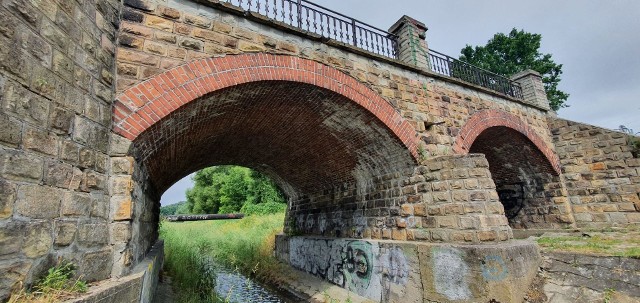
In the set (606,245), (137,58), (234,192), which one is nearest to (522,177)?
(606,245)

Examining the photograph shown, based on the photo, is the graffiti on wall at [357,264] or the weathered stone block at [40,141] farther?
the graffiti on wall at [357,264]

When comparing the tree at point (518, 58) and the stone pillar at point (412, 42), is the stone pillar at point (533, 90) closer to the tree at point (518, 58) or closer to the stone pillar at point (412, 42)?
the stone pillar at point (412, 42)

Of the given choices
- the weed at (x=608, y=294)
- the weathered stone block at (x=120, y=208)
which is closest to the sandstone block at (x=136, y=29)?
the weathered stone block at (x=120, y=208)

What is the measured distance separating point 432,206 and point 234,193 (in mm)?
29006

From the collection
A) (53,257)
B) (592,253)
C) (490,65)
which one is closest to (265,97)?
(53,257)

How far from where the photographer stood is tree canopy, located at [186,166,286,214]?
26969 mm

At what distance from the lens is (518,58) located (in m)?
25.0

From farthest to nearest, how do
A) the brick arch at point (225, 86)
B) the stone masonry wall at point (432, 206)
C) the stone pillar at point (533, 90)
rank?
the stone pillar at point (533, 90)
the stone masonry wall at point (432, 206)
the brick arch at point (225, 86)

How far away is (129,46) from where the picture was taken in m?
4.15

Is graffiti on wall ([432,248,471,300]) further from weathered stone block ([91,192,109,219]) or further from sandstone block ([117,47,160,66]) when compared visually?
sandstone block ([117,47,160,66])

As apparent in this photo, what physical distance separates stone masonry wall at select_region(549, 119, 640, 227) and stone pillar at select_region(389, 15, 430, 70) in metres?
6.11

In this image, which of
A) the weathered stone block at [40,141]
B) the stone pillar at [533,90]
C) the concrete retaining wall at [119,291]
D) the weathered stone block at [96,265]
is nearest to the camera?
the weathered stone block at [40,141]

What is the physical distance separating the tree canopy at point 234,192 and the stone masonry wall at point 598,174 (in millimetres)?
18449

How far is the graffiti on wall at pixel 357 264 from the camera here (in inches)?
250
